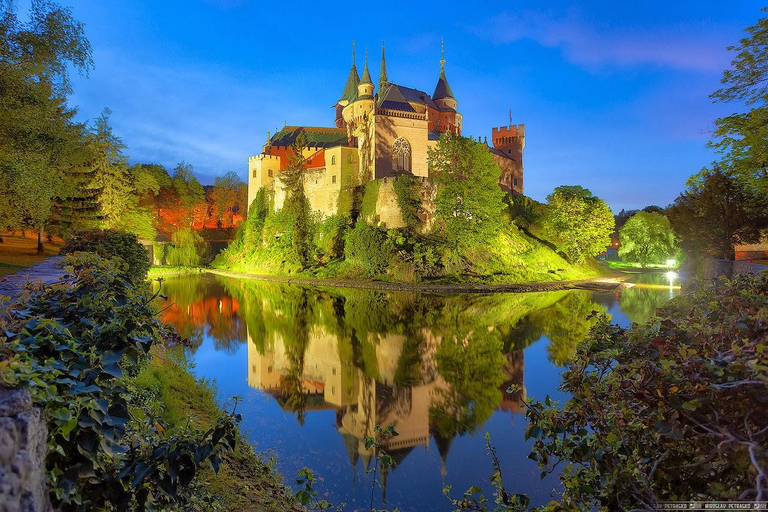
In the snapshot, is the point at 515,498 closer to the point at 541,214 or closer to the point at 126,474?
the point at 126,474

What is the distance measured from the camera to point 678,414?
2520 mm

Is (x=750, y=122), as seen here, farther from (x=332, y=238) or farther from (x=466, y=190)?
(x=332, y=238)

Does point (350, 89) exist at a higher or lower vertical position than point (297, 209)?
higher

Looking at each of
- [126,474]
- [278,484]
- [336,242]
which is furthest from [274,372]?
[336,242]

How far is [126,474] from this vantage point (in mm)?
2656

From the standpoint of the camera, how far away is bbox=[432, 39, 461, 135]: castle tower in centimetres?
5128

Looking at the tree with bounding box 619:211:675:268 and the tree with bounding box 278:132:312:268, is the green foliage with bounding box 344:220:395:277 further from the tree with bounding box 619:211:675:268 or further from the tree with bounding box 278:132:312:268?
the tree with bounding box 619:211:675:268

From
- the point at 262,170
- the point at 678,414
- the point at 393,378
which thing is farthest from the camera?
the point at 262,170

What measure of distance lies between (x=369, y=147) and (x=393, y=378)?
97.2ft

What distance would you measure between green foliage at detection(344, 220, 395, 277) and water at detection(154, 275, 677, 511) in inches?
326

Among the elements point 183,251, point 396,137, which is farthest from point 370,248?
point 183,251

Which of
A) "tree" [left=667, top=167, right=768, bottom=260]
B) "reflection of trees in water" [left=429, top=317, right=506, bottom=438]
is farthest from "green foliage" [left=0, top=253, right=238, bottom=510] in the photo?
"tree" [left=667, top=167, right=768, bottom=260]

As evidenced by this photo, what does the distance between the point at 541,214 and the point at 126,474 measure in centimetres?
4529

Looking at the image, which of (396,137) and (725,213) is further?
(396,137)
